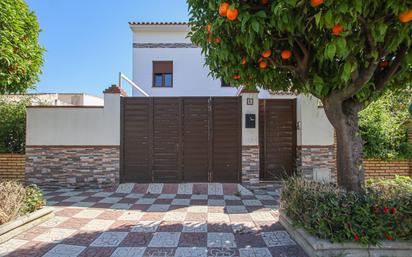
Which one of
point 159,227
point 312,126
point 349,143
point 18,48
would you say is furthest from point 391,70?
point 18,48

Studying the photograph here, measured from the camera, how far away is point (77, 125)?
5.77 metres

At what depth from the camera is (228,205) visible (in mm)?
A: 4523

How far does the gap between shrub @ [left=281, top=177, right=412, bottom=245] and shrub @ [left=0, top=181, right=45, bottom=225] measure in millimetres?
3944

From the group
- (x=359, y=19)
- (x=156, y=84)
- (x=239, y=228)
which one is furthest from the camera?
(x=156, y=84)

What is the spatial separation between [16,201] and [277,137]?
5501mm

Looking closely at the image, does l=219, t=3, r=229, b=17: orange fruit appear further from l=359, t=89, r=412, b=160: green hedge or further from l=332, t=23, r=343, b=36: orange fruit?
l=359, t=89, r=412, b=160: green hedge

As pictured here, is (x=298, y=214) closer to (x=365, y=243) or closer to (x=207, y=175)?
(x=365, y=243)

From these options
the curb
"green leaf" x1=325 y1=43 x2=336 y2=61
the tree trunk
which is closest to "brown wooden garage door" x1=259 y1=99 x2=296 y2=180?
the tree trunk

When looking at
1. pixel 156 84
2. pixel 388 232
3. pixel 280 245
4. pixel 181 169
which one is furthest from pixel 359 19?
pixel 156 84

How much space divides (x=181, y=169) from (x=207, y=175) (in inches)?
27.6

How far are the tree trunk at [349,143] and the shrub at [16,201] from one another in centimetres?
461

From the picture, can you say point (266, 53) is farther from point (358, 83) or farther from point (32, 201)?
point (32, 201)

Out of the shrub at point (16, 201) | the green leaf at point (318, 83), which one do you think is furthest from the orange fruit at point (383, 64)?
the shrub at point (16, 201)

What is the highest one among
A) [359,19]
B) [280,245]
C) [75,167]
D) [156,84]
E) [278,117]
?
[156,84]
